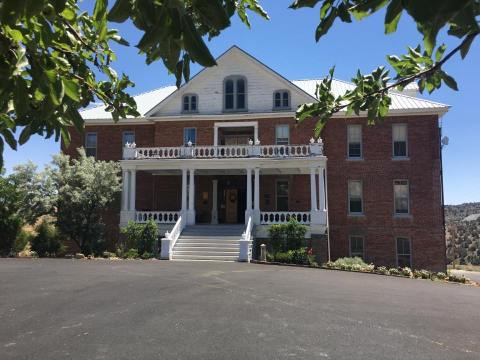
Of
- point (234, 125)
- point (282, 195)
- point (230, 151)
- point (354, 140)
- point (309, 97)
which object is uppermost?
point (309, 97)

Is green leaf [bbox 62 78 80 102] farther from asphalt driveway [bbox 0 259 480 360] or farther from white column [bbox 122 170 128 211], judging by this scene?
white column [bbox 122 170 128 211]

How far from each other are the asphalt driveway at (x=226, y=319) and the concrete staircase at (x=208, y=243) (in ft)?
26.9

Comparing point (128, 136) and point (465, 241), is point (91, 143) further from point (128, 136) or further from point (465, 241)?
point (465, 241)

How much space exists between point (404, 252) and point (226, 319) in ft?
70.6

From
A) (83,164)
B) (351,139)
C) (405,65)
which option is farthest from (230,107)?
(405,65)

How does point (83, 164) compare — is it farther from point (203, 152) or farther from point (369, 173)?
point (369, 173)

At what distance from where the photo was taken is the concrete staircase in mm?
21438

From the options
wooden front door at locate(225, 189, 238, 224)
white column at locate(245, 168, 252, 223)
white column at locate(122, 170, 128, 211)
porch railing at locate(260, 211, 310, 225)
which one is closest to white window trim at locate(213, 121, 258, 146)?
wooden front door at locate(225, 189, 238, 224)

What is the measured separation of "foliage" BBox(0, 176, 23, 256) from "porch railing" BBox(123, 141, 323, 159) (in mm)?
6392

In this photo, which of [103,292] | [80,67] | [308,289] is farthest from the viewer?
[308,289]

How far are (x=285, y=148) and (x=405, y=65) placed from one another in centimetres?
2361

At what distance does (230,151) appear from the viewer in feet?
85.3

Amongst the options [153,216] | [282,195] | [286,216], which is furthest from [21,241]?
[282,195]

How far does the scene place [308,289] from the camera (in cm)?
1166
